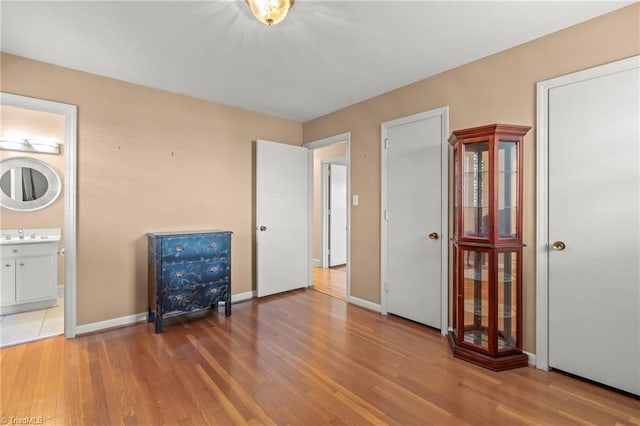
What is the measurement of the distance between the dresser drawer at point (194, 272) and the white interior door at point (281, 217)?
2.39 ft

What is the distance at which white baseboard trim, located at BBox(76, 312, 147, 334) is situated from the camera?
2.85m

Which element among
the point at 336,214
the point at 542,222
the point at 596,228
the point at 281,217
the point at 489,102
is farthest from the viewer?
the point at 336,214

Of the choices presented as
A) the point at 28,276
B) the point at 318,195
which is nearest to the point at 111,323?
the point at 28,276

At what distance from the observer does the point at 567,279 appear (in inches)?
84.9

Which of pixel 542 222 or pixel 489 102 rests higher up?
pixel 489 102

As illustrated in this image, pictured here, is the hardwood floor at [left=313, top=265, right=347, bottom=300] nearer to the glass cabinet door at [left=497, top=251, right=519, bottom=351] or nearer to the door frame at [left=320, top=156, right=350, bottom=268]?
the door frame at [left=320, top=156, right=350, bottom=268]

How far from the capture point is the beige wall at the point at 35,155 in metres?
3.70

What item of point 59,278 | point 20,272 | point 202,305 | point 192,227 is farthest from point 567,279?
point 59,278

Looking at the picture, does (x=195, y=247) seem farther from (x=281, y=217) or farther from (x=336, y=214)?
(x=336, y=214)

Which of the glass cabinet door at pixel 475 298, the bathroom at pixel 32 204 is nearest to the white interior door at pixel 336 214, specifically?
the glass cabinet door at pixel 475 298

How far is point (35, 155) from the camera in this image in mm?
3854

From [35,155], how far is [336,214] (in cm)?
468

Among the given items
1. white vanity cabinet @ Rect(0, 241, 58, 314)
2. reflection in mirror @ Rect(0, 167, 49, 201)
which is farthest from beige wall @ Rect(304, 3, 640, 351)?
reflection in mirror @ Rect(0, 167, 49, 201)

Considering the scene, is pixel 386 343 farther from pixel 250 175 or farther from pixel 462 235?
pixel 250 175
